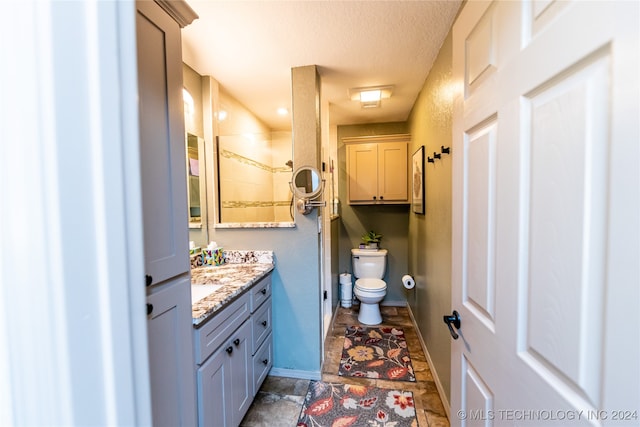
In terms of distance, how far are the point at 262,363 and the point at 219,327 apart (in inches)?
29.6

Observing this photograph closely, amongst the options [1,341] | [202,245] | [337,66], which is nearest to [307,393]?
[202,245]

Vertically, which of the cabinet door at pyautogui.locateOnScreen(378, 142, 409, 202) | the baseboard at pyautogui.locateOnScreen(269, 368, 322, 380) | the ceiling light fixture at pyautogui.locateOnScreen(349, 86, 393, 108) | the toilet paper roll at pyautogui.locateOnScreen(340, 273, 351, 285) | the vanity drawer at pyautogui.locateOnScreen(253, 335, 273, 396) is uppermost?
the ceiling light fixture at pyautogui.locateOnScreen(349, 86, 393, 108)

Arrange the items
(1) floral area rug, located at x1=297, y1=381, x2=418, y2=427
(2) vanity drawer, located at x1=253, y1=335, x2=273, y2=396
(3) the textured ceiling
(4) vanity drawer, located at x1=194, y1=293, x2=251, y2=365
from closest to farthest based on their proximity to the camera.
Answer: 1. (4) vanity drawer, located at x1=194, y1=293, x2=251, y2=365
2. (3) the textured ceiling
3. (1) floral area rug, located at x1=297, y1=381, x2=418, y2=427
4. (2) vanity drawer, located at x1=253, y1=335, x2=273, y2=396

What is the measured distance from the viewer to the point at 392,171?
3.06 metres

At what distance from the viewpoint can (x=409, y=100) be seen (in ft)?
8.62

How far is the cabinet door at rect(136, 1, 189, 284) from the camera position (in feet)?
2.48

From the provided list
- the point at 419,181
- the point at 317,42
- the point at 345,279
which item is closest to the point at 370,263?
the point at 345,279

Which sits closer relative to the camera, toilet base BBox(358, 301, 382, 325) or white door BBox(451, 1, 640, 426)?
white door BBox(451, 1, 640, 426)

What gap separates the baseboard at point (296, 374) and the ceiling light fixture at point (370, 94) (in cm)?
241

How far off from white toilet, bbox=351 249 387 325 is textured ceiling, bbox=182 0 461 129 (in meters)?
1.87

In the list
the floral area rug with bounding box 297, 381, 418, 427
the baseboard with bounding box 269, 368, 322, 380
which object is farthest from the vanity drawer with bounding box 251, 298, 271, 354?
the floral area rug with bounding box 297, 381, 418, 427

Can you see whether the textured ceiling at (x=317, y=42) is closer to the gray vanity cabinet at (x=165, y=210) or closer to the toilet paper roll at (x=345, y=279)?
the gray vanity cabinet at (x=165, y=210)

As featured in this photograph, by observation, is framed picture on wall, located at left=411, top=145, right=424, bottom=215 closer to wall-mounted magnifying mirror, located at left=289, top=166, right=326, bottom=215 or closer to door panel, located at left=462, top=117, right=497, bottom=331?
wall-mounted magnifying mirror, located at left=289, top=166, right=326, bottom=215

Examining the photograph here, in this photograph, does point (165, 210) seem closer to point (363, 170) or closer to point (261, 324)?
point (261, 324)
